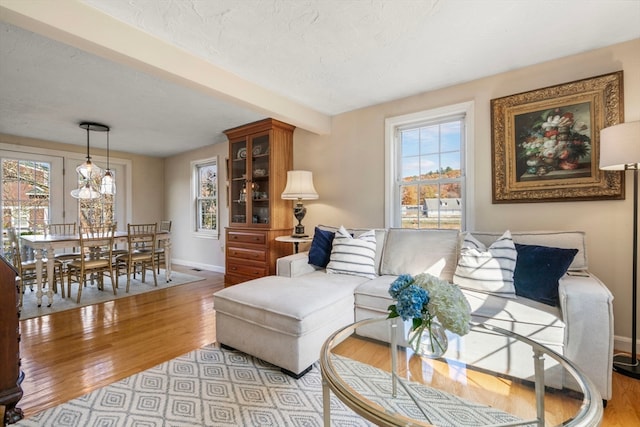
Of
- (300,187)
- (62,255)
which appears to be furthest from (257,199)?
(62,255)

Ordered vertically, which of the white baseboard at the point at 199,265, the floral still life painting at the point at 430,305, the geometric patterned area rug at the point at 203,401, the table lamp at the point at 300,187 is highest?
the table lamp at the point at 300,187

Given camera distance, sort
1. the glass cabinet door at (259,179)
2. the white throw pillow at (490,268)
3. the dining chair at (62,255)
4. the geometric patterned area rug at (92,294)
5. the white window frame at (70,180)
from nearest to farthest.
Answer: the white throw pillow at (490,268) → the geometric patterned area rug at (92,294) → the dining chair at (62,255) → the glass cabinet door at (259,179) → the white window frame at (70,180)

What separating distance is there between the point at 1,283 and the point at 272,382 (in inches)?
60.6

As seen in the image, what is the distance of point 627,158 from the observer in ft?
5.99

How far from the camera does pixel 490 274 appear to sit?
202cm

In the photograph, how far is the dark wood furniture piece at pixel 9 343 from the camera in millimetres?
1483

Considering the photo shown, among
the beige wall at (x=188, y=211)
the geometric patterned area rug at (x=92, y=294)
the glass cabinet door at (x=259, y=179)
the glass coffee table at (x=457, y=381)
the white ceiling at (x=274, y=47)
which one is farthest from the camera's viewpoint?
the beige wall at (x=188, y=211)

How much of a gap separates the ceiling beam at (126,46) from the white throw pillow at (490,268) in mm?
2363

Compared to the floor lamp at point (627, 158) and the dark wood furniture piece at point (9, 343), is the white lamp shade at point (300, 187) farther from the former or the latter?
the floor lamp at point (627, 158)

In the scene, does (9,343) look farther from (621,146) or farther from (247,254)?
(621,146)

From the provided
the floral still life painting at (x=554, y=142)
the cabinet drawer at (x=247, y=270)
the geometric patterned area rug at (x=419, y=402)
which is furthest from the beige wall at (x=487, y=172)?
the geometric patterned area rug at (x=419, y=402)

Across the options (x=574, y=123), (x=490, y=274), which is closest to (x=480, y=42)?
(x=574, y=123)

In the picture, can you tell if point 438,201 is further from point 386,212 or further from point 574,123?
point 574,123

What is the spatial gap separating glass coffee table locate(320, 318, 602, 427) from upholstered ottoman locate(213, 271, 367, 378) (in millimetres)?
468
